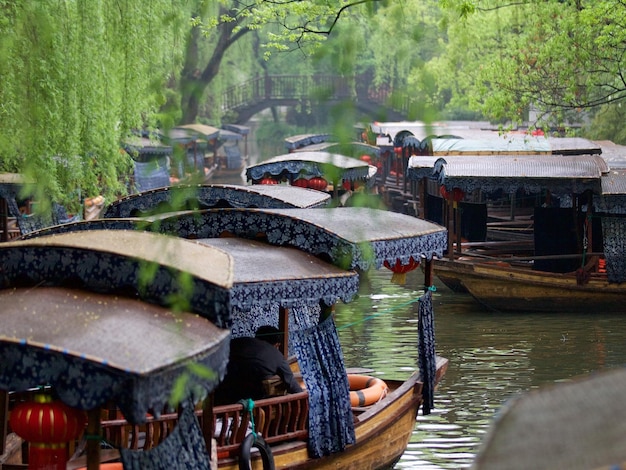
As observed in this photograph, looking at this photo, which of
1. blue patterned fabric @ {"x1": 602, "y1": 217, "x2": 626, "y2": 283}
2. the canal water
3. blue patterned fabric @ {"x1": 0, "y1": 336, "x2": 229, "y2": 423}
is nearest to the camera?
blue patterned fabric @ {"x1": 0, "y1": 336, "x2": 229, "y2": 423}

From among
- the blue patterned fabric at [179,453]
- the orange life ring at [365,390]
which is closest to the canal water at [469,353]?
the orange life ring at [365,390]

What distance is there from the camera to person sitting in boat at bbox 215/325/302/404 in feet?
23.9

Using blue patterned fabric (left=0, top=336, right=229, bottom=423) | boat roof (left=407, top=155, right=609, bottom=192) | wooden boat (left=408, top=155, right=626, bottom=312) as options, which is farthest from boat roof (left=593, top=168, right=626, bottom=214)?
blue patterned fabric (left=0, top=336, right=229, bottom=423)

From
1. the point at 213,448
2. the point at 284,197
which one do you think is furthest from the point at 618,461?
the point at 284,197

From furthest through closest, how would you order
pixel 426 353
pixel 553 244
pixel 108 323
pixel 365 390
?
1. pixel 553 244
2. pixel 426 353
3. pixel 365 390
4. pixel 108 323

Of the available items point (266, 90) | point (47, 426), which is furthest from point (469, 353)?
point (266, 90)

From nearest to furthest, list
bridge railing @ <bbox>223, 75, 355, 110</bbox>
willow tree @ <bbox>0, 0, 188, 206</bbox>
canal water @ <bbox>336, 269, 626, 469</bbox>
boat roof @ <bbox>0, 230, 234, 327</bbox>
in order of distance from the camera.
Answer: boat roof @ <bbox>0, 230, 234, 327</bbox> → willow tree @ <bbox>0, 0, 188, 206</bbox> → canal water @ <bbox>336, 269, 626, 469</bbox> → bridge railing @ <bbox>223, 75, 355, 110</bbox>

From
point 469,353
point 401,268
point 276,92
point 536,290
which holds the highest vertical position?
point 276,92

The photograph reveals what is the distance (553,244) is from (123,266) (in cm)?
1173

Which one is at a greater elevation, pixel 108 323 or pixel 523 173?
pixel 108 323

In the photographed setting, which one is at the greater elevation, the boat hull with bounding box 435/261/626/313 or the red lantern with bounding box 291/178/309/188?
the red lantern with bounding box 291/178/309/188

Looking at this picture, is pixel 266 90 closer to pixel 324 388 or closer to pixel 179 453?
pixel 324 388

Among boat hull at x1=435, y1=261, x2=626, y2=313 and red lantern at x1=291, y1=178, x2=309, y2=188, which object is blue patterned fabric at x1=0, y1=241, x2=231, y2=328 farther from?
red lantern at x1=291, y1=178, x2=309, y2=188

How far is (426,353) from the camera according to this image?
891 centimetres
